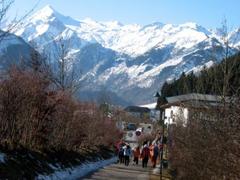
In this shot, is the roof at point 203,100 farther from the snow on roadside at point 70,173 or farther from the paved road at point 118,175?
the snow on roadside at point 70,173

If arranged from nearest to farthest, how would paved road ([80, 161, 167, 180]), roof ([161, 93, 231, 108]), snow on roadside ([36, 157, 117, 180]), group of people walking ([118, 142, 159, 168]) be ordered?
roof ([161, 93, 231, 108]) → snow on roadside ([36, 157, 117, 180]) → paved road ([80, 161, 167, 180]) → group of people walking ([118, 142, 159, 168])

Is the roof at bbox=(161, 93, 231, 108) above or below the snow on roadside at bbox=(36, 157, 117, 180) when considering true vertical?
above

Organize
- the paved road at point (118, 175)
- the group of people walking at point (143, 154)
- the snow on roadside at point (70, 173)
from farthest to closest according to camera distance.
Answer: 1. the group of people walking at point (143, 154)
2. the paved road at point (118, 175)
3. the snow on roadside at point (70, 173)

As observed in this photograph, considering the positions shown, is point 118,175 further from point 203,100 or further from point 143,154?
point 143,154

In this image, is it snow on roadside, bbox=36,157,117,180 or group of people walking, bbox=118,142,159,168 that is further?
group of people walking, bbox=118,142,159,168

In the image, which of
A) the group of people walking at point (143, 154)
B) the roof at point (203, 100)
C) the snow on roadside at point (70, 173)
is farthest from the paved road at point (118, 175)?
the group of people walking at point (143, 154)

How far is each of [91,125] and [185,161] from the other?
23392 millimetres

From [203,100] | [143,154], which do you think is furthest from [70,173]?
[143,154]

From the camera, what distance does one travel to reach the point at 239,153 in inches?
414

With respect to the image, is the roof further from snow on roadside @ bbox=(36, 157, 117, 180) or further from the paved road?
snow on roadside @ bbox=(36, 157, 117, 180)

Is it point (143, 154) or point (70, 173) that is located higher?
point (143, 154)

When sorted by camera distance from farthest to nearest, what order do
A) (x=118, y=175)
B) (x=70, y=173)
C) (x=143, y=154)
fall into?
1. (x=143, y=154)
2. (x=118, y=175)
3. (x=70, y=173)

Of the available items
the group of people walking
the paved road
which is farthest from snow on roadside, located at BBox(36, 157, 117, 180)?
the group of people walking

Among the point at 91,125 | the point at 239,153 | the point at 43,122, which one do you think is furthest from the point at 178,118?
the point at 239,153
